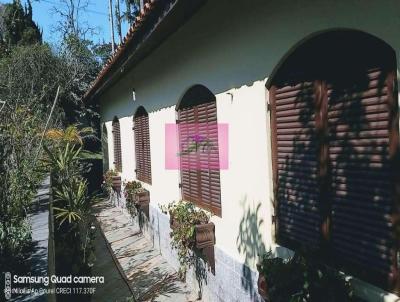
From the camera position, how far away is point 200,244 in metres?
5.39

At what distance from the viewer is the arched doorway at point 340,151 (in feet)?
9.11

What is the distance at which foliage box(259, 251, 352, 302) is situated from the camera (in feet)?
9.46

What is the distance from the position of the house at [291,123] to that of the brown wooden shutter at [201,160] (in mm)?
34

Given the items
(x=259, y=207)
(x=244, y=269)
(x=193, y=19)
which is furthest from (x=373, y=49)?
(x=193, y=19)

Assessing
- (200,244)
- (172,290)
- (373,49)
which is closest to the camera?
(373,49)

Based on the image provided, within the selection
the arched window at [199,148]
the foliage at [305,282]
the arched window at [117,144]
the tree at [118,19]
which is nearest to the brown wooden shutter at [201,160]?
the arched window at [199,148]

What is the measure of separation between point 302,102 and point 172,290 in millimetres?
4104

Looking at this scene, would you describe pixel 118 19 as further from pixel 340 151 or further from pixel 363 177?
pixel 363 177

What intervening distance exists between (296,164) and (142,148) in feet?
20.5

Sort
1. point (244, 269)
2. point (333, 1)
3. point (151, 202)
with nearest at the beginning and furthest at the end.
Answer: point (333, 1) < point (244, 269) < point (151, 202)

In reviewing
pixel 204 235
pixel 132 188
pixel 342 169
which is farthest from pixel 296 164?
pixel 132 188

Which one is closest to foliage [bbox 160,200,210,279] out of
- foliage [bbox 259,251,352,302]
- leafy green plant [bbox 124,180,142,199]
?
foliage [bbox 259,251,352,302]

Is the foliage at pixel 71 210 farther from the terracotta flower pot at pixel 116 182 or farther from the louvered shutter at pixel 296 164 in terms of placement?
the terracotta flower pot at pixel 116 182

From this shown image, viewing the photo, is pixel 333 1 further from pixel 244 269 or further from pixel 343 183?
pixel 244 269
